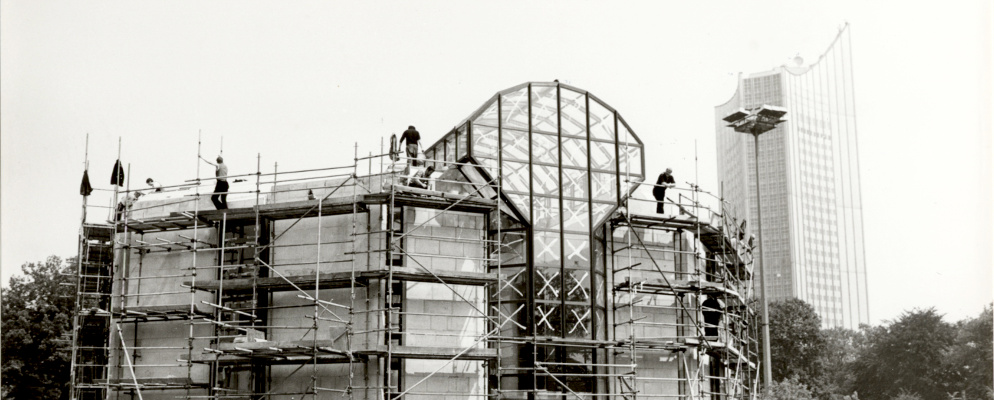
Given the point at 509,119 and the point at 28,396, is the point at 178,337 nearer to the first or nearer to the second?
the point at 509,119

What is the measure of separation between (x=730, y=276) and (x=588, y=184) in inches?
216

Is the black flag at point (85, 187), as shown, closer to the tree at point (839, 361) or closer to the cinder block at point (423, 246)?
the cinder block at point (423, 246)

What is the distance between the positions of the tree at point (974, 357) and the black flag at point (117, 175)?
114 feet

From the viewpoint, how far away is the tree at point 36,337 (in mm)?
42469

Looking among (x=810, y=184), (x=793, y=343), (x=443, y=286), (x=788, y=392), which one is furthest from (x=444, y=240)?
(x=810, y=184)

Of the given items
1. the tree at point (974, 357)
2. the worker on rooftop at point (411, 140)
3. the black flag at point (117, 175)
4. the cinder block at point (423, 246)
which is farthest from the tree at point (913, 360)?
the black flag at point (117, 175)

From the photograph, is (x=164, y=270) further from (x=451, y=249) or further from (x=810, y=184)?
(x=810, y=184)

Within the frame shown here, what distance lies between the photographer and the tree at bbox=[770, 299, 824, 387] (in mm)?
71250

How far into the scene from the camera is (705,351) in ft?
87.7

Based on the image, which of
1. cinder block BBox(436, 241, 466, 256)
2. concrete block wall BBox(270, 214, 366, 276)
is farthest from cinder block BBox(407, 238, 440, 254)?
concrete block wall BBox(270, 214, 366, 276)

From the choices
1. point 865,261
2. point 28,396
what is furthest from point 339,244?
point 865,261

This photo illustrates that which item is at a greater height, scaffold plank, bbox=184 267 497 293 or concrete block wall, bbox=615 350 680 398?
scaffold plank, bbox=184 267 497 293

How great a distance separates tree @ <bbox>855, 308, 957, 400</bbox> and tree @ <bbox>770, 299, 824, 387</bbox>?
13.6 m

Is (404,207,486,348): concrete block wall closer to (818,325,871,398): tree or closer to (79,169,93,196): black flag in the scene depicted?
(79,169,93,196): black flag
